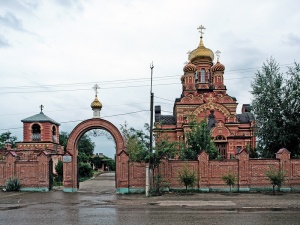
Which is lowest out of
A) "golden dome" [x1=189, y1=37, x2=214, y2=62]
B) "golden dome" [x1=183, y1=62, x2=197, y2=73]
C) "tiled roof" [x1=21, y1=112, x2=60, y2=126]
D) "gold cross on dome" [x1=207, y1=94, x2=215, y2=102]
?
"tiled roof" [x1=21, y1=112, x2=60, y2=126]

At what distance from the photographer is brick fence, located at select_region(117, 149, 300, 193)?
2195 centimetres

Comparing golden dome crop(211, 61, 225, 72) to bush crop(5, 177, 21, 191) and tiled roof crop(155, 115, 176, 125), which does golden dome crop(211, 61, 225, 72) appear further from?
bush crop(5, 177, 21, 191)

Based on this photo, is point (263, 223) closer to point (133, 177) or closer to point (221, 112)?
point (133, 177)

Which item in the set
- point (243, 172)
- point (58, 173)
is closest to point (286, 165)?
point (243, 172)

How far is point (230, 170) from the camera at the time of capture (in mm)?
22234

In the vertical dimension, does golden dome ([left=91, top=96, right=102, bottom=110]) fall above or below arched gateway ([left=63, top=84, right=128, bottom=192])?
above

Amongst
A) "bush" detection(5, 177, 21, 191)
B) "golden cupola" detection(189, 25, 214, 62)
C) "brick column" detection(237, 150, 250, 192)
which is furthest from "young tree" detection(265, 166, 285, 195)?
"golden cupola" detection(189, 25, 214, 62)

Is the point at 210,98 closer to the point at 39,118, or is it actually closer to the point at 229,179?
the point at 39,118

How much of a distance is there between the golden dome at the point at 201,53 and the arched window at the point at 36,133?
2279 centimetres

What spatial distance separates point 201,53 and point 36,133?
2386 cm

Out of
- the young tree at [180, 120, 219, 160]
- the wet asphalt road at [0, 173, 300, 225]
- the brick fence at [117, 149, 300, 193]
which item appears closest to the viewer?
the wet asphalt road at [0, 173, 300, 225]

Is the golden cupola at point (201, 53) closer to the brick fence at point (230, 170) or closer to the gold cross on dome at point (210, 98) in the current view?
the gold cross on dome at point (210, 98)

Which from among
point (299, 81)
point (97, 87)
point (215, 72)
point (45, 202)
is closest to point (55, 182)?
point (97, 87)

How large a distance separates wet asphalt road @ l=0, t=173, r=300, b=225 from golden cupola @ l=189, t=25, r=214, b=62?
29544 millimetres
